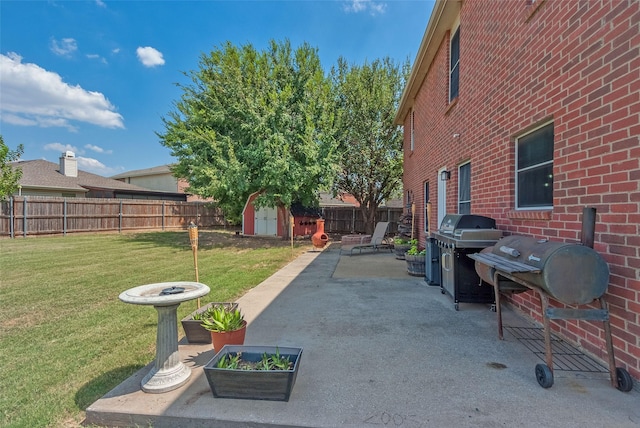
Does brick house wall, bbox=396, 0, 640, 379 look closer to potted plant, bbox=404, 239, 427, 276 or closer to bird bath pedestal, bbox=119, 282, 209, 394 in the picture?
potted plant, bbox=404, 239, 427, 276

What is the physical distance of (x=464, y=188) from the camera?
615 cm

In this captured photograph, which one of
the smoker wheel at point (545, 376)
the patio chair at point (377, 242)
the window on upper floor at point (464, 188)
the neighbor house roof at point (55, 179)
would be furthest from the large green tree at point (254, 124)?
the neighbor house roof at point (55, 179)

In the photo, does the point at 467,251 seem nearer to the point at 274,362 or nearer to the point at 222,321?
the point at 274,362

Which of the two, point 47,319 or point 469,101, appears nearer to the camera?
point 47,319

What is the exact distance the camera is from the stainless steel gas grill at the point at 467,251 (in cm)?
411

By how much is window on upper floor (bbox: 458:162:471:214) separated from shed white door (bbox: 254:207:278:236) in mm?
11343

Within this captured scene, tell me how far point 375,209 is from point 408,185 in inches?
214

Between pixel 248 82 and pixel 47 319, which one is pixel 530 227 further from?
pixel 248 82

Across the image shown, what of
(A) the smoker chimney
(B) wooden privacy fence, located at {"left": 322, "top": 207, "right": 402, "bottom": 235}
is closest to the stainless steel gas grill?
(B) wooden privacy fence, located at {"left": 322, "top": 207, "right": 402, "bottom": 235}

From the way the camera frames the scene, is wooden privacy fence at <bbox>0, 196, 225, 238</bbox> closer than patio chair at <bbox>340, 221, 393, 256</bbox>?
No

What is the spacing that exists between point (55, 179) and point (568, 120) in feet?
91.4

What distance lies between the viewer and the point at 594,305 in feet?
8.80

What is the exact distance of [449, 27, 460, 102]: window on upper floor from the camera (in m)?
6.48

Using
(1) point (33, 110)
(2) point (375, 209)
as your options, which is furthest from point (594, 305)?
(1) point (33, 110)
